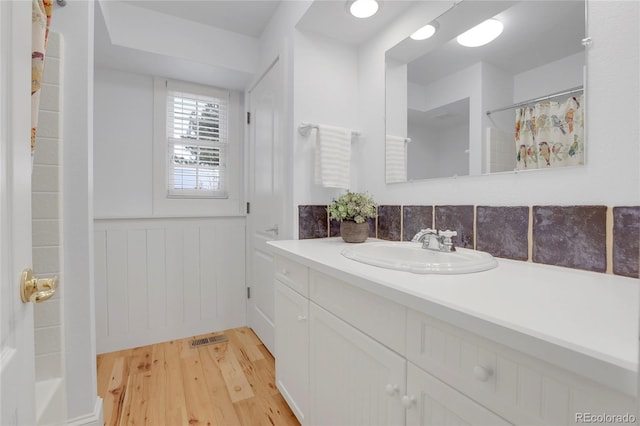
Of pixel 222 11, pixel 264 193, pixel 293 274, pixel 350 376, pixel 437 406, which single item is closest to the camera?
pixel 437 406

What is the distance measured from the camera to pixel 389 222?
170 centimetres

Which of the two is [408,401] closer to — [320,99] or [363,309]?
[363,309]

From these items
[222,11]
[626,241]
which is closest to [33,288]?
[626,241]

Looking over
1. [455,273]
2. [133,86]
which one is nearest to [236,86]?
[133,86]

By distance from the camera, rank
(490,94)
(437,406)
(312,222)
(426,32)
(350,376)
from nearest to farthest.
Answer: (437,406)
(350,376)
(490,94)
(426,32)
(312,222)

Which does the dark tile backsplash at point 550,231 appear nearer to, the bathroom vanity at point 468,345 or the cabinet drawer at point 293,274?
the bathroom vanity at point 468,345

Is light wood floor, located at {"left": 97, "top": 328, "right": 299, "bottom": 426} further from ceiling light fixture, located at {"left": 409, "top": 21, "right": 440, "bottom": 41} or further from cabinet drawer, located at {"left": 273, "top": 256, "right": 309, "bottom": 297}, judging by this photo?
ceiling light fixture, located at {"left": 409, "top": 21, "right": 440, "bottom": 41}

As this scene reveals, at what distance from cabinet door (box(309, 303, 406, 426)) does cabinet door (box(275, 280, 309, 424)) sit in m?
0.06

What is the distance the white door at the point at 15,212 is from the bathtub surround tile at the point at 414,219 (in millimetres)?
1419

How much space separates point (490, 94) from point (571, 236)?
0.65 m

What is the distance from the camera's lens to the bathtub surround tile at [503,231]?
1063 millimetres

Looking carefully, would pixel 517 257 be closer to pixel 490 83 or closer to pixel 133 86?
pixel 490 83

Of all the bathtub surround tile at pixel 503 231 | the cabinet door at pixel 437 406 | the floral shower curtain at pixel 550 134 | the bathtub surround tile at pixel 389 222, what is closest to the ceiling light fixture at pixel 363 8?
the floral shower curtain at pixel 550 134

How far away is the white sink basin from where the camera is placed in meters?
0.88
